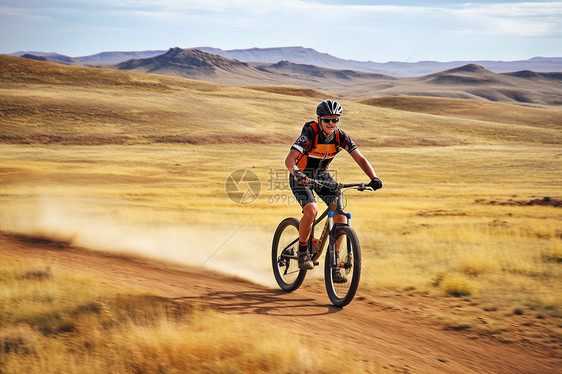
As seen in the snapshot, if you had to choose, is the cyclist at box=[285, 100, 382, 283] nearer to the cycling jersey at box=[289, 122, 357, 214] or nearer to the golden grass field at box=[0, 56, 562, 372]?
the cycling jersey at box=[289, 122, 357, 214]

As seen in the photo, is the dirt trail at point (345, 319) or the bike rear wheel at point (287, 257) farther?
the bike rear wheel at point (287, 257)

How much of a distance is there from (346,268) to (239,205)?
569 inches

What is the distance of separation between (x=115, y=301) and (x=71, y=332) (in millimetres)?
1028

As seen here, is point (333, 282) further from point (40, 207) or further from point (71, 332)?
point (40, 207)

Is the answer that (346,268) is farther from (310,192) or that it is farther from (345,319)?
(310,192)

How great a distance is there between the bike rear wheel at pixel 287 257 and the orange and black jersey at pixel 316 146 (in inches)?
41.9

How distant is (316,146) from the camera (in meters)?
6.89

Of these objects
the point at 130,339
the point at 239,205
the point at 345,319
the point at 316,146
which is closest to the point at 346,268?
the point at 345,319

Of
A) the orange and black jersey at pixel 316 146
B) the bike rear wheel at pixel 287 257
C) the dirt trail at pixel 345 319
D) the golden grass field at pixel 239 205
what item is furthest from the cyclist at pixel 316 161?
the golden grass field at pixel 239 205

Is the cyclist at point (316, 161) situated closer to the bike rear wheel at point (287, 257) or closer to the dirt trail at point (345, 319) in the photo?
the bike rear wheel at point (287, 257)

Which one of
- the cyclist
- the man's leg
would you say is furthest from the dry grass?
the cyclist

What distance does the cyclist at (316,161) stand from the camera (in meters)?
6.60

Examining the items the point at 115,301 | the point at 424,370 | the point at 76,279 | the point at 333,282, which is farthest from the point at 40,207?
the point at 424,370

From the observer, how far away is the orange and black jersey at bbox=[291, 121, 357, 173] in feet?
22.2
